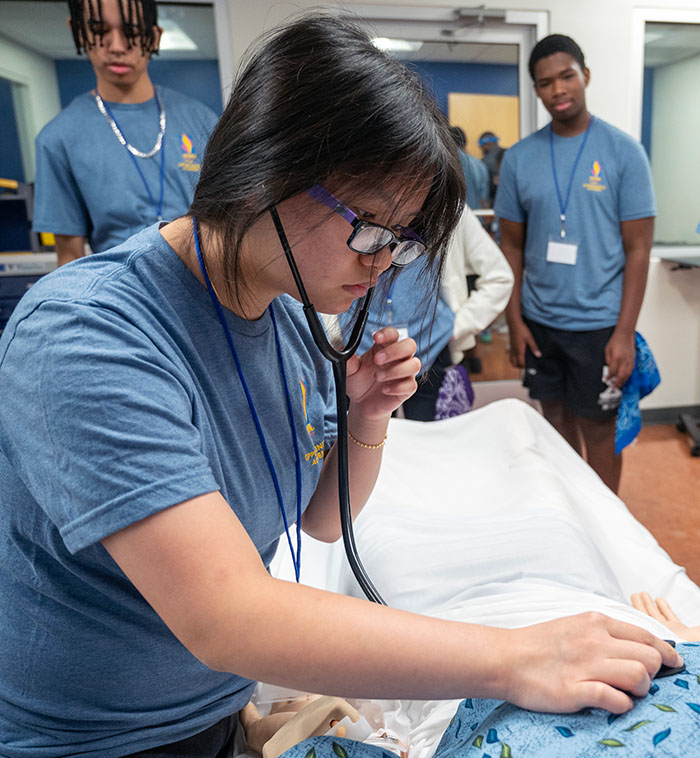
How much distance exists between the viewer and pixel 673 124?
3949 mm

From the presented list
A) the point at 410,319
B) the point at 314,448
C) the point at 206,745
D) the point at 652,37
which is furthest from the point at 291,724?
the point at 652,37

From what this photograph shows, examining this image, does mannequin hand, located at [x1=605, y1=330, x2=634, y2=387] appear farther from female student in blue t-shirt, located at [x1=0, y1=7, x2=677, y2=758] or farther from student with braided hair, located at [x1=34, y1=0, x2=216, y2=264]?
female student in blue t-shirt, located at [x1=0, y1=7, x2=677, y2=758]

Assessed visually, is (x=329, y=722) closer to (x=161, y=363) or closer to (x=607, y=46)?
(x=161, y=363)

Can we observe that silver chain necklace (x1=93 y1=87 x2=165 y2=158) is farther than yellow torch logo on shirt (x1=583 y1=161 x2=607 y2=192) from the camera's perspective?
Result: No

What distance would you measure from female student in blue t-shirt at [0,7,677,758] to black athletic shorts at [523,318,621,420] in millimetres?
1996

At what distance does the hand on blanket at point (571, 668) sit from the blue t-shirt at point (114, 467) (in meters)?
0.35

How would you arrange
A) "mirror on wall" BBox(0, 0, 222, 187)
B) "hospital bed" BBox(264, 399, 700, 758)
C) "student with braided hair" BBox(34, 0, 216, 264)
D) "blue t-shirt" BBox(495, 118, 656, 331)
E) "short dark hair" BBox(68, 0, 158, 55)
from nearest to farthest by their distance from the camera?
"hospital bed" BBox(264, 399, 700, 758) → "short dark hair" BBox(68, 0, 158, 55) → "student with braided hair" BBox(34, 0, 216, 264) → "blue t-shirt" BBox(495, 118, 656, 331) → "mirror on wall" BBox(0, 0, 222, 187)

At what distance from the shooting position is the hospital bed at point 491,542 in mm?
1195

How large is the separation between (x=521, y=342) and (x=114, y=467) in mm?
2469

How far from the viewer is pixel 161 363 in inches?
26.4

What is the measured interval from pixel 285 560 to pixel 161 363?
3.31ft

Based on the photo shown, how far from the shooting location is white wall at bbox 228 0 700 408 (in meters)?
3.42

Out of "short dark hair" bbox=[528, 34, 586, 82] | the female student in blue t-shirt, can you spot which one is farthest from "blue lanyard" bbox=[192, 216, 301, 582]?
"short dark hair" bbox=[528, 34, 586, 82]

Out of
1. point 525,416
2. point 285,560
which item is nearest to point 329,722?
point 285,560
